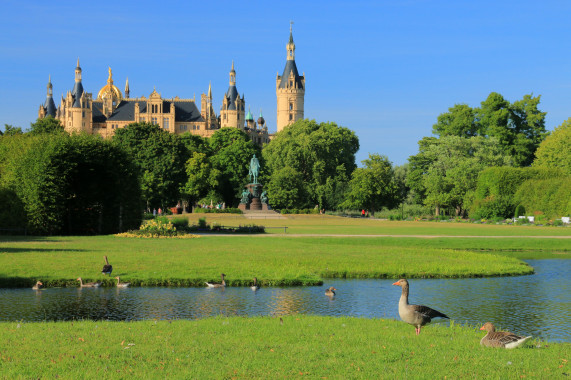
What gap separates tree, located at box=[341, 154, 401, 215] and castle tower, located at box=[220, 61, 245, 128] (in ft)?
311

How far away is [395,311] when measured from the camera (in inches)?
581

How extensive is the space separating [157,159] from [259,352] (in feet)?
229

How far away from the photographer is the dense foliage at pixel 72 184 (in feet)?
120

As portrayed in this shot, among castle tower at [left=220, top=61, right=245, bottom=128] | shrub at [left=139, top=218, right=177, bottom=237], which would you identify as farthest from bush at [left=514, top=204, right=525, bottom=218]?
castle tower at [left=220, top=61, right=245, bottom=128]

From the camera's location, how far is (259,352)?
9.49m

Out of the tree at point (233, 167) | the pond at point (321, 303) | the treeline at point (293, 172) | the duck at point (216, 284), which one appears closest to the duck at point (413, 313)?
the pond at point (321, 303)

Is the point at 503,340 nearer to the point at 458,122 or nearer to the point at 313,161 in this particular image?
the point at 458,122

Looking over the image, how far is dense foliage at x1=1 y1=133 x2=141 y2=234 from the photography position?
36531 millimetres

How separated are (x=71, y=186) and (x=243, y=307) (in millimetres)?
27010

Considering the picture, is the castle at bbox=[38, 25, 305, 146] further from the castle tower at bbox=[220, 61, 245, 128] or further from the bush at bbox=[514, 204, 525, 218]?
the bush at bbox=[514, 204, 525, 218]

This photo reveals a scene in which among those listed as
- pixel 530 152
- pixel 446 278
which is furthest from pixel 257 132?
pixel 446 278

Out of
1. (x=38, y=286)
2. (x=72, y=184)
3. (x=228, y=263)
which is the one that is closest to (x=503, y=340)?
(x=38, y=286)

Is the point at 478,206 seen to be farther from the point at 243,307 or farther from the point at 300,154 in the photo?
the point at 243,307

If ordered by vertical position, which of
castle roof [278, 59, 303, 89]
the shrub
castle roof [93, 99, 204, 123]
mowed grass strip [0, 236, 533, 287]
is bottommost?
mowed grass strip [0, 236, 533, 287]
